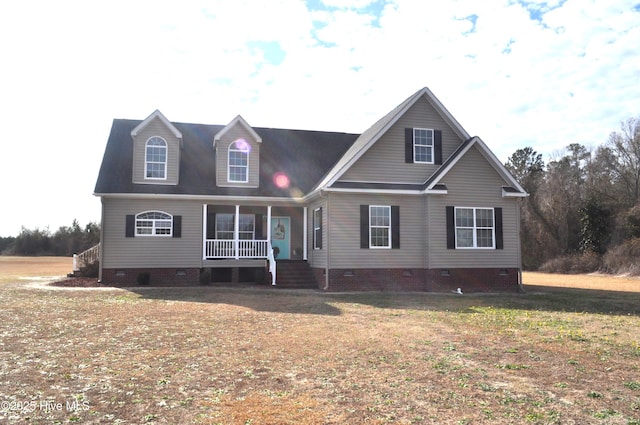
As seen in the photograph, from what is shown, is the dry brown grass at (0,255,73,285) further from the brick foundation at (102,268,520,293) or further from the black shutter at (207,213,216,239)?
the black shutter at (207,213,216,239)

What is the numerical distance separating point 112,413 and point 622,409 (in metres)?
5.81

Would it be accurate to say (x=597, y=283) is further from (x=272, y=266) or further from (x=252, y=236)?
(x=252, y=236)

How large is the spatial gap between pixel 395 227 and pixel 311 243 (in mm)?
3994

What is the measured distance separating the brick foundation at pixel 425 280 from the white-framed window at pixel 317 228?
191 cm

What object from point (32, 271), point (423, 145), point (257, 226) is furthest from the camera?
point (32, 271)

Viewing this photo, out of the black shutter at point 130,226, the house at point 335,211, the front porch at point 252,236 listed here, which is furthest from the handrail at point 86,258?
the front porch at point 252,236

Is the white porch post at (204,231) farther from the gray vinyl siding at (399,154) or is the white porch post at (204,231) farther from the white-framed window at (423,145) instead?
the white-framed window at (423,145)

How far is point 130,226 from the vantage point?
64.4 feet

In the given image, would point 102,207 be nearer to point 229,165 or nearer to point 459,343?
point 229,165

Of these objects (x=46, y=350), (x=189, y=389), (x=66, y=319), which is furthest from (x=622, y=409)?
(x=66, y=319)

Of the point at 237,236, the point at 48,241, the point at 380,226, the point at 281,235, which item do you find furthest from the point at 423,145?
the point at 48,241

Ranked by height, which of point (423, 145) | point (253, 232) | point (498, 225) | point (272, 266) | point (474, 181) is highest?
point (423, 145)

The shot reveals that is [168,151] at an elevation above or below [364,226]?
above

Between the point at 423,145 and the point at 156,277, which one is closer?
the point at 423,145
